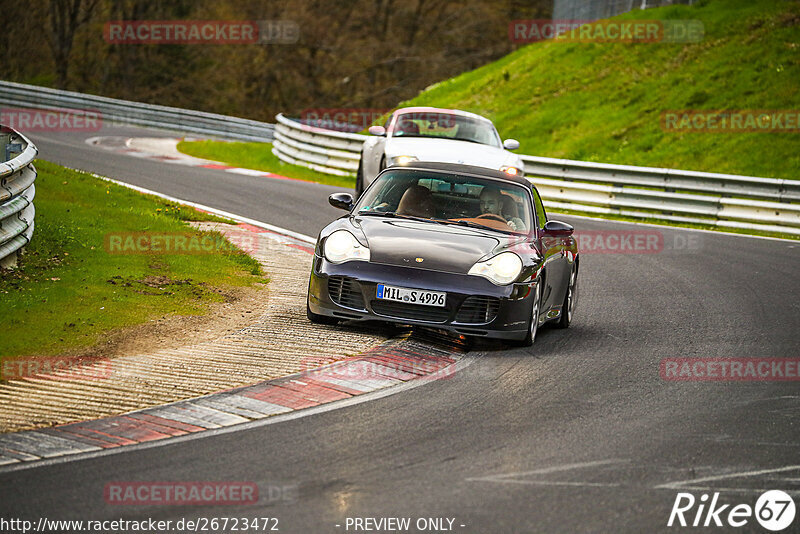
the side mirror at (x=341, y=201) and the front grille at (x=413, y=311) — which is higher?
the side mirror at (x=341, y=201)

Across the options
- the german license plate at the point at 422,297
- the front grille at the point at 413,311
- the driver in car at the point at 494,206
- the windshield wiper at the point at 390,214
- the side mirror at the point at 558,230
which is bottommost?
the front grille at the point at 413,311

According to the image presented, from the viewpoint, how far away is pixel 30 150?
1079cm

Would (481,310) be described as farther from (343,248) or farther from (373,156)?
(373,156)

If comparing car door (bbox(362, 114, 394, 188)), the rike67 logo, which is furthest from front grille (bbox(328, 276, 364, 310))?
car door (bbox(362, 114, 394, 188))

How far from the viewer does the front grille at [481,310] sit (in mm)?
8555

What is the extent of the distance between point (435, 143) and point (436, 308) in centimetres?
798

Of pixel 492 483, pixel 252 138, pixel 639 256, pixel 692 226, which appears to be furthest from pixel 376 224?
pixel 252 138

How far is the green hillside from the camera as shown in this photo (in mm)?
25078

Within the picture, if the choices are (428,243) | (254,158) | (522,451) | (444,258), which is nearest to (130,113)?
(254,158)

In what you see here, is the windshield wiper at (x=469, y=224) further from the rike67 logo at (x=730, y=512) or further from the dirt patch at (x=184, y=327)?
the rike67 logo at (x=730, y=512)

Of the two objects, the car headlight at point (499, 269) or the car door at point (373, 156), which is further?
the car door at point (373, 156)

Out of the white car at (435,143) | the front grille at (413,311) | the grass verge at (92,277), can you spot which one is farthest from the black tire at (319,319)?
the white car at (435,143)

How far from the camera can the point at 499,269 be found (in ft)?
28.6

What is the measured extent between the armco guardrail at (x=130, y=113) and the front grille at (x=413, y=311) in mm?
25770
